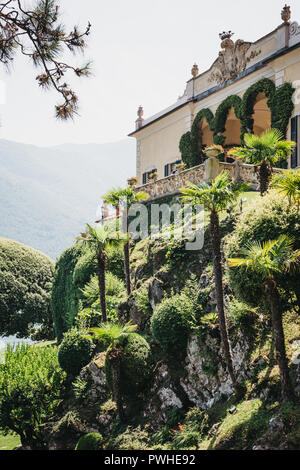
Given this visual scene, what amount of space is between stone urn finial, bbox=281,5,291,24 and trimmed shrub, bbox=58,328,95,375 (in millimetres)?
17269

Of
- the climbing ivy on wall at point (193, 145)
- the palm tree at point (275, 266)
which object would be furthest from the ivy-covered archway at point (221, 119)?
the palm tree at point (275, 266)

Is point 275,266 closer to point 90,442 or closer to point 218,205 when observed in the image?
point 218,205

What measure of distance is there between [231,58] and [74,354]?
1755 cm

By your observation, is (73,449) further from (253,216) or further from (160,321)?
(253,216)

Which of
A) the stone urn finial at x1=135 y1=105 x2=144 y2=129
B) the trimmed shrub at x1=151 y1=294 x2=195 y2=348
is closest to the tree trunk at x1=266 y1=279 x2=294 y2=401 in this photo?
the trimmed shrub at x1=151 y1=294 x2=195 y2=348

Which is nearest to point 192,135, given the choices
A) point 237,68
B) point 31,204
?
point 237,68

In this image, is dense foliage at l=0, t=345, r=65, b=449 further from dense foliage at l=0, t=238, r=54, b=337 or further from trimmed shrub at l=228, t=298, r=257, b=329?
dense foliage at l=0, t=238, r=54, b=337

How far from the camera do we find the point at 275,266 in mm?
8922

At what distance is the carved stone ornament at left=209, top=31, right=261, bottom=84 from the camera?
76.3 feet

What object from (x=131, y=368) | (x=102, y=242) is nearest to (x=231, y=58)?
(x=102, y=242)

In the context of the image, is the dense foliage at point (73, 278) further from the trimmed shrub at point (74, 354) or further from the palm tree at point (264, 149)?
the palm tree at point (264, 149)

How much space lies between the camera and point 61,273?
26641mm

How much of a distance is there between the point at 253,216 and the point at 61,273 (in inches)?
724

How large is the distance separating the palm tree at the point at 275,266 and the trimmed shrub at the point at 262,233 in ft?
0.65
